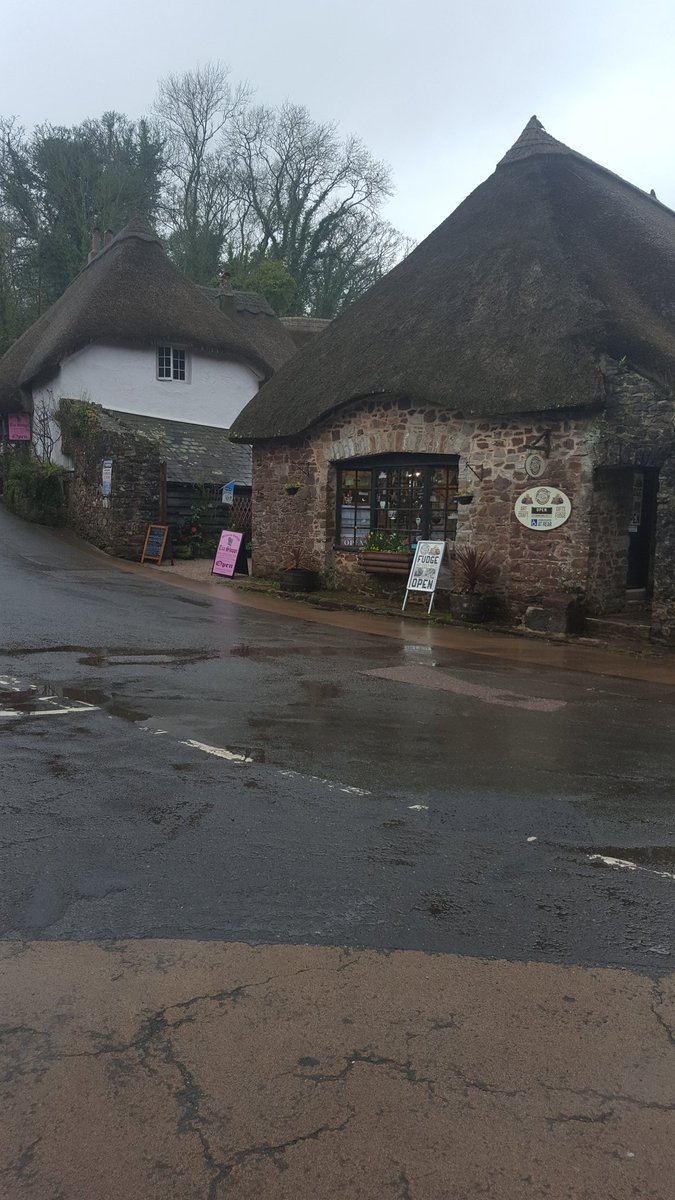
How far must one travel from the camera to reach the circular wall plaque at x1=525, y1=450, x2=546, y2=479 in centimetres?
1295

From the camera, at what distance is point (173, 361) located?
27453 mm

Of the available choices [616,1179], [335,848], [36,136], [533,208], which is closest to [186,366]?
[533,208]

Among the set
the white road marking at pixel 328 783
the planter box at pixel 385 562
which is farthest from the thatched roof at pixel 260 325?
the white road marking at pixel 328 783

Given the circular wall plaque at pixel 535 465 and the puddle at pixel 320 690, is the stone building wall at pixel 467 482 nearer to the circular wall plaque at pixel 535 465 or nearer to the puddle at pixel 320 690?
the circular wall plaque at pixel 535 465

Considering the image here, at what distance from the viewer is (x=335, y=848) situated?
447cm

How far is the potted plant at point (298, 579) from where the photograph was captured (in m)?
16.4

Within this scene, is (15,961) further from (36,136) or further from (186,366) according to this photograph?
(36,136)

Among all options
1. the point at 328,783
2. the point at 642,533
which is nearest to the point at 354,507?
the point at 642,533

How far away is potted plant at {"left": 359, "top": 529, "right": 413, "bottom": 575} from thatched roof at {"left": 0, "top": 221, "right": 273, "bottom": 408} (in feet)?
44.7

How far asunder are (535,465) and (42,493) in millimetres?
16498

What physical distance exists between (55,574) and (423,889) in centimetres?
1471

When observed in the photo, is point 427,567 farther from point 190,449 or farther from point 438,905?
point 190,449

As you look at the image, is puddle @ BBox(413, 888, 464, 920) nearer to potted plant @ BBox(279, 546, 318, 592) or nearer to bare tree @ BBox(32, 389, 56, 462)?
potted plant @ BBox(279, 546, 318, 592)

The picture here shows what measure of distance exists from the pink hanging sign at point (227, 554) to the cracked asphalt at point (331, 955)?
11.1 m
